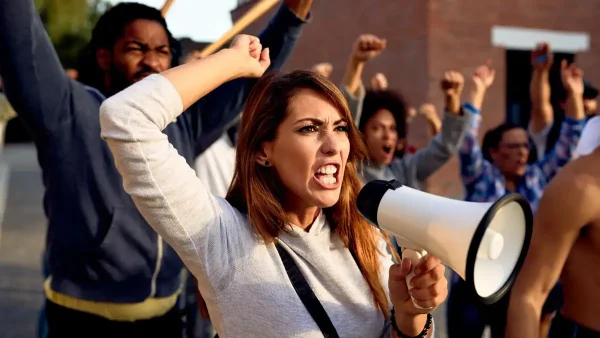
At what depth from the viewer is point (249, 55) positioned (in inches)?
67.7

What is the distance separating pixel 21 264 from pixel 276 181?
6.08 metres

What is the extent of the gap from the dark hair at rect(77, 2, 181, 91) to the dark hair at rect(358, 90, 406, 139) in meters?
1.47

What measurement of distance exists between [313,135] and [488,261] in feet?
1.87

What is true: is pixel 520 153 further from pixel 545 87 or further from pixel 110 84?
pixel 110 84

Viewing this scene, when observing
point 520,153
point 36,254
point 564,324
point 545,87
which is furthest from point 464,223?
point 36,254

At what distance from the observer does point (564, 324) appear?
2.26 m

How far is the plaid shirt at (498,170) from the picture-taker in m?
4.05

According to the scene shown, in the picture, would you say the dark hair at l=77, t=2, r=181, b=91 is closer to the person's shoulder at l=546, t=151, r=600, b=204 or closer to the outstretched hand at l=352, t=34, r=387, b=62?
the outstretched hand at l=352, t=34, r=387, b=62

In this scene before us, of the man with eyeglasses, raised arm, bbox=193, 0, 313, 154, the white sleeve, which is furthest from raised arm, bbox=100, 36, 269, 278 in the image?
the man with eyeglasses

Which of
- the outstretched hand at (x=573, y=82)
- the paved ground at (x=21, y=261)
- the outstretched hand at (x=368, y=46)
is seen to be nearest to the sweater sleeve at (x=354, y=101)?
the outstretched hand at (x=368, y=46)

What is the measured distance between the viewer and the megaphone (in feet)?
4.00

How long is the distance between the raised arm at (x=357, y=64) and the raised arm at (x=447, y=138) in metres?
0.87

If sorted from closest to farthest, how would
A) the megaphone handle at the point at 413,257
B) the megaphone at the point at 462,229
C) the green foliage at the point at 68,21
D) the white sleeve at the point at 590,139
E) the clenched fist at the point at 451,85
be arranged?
the megaphone at the point at 462,229
the megaphone handle at the point at 413,257
the white sleeve at the point at 590,139
the clenched fist at the point at 451,85
the green foliage at the point at 68,21

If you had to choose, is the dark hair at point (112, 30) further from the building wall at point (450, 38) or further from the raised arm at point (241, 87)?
the building wall at point (450, 38)
